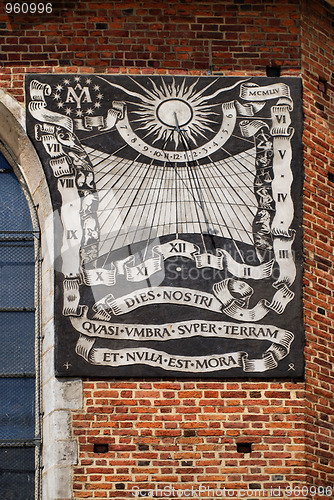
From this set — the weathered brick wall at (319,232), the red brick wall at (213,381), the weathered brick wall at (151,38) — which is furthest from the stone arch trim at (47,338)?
the weathered brick wall at (319,232)

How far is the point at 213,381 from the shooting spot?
8.27 m

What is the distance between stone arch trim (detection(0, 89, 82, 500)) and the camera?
26.3 feet

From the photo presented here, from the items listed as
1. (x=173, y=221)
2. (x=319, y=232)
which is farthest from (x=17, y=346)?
(x=319, y=232)

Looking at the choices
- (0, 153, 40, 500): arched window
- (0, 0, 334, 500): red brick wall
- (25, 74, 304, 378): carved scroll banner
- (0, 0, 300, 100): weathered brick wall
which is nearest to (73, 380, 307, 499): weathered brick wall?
(0, 0, 334, 500): red brick wall

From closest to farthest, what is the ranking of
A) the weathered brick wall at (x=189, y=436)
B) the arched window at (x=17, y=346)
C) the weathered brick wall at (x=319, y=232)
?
the weathered brick wall at (x=189, y=436) → the weathered brick wall at (x=319, y=232) → the arched window at (x=17, y=346)

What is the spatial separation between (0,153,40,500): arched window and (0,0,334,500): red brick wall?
63cm

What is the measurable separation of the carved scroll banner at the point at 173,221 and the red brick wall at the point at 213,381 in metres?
0.17

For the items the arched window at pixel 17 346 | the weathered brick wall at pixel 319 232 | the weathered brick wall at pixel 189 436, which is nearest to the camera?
the weathered brick wall at pixel 189 436

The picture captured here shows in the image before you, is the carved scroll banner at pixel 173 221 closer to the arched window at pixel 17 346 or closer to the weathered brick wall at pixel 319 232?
the weathered brick wall at pixel 319 232

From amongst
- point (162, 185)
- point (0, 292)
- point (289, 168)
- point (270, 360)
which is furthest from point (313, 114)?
point (0, 292)

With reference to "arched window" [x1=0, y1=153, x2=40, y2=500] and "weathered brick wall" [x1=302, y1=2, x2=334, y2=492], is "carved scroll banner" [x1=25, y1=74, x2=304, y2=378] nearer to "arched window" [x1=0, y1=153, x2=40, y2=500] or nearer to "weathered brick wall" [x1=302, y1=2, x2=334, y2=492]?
"weathered brick wall" [x1=302, y1=2, x2=334, y2=492]

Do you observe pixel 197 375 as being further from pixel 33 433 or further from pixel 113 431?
pixel 33 433

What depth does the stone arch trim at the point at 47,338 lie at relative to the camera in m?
8.03

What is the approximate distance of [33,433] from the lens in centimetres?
852
